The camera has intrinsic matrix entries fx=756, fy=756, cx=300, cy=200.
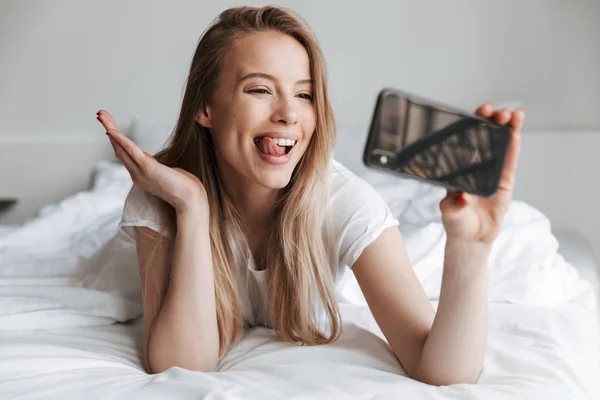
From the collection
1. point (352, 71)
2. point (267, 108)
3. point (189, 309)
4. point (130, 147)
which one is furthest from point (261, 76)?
point (352, 71)

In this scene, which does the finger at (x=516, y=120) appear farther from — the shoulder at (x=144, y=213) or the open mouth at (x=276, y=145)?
the shoulder at (x=144, y=213)

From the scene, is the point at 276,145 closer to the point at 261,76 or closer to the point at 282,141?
the point at 282,141

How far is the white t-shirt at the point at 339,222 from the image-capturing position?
1.30 m

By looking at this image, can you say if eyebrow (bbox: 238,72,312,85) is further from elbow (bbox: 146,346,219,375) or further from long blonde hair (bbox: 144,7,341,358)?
elbow (bbox: 146,346,219,375)

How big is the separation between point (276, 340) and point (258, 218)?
24 centimetres

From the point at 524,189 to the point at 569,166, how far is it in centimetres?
17

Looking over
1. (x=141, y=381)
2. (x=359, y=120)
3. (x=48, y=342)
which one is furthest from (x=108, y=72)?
(x=141, y=381)

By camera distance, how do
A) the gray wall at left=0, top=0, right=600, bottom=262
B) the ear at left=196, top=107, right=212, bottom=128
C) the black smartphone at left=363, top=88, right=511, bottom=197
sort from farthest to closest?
the gray wall at left=0, top=0, right=600, bottom=262, the ear at left=196, top=107, right=212, bottom=128, the black smartphone at left=363, top=88, right=511, bottom=197

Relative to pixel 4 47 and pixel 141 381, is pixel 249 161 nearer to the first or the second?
pixel 141 381

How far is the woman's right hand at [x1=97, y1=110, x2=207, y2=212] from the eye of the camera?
1329 mm

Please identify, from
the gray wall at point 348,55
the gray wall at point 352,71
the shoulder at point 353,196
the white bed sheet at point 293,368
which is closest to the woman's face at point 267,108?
the shoulder at point 353,196

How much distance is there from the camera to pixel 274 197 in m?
1.42

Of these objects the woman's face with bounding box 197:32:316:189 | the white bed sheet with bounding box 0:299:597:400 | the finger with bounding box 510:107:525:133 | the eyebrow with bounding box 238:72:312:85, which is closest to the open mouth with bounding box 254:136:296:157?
the woman's face with bounding box 197:32:316:189

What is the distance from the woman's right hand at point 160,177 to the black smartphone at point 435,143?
0.52m
